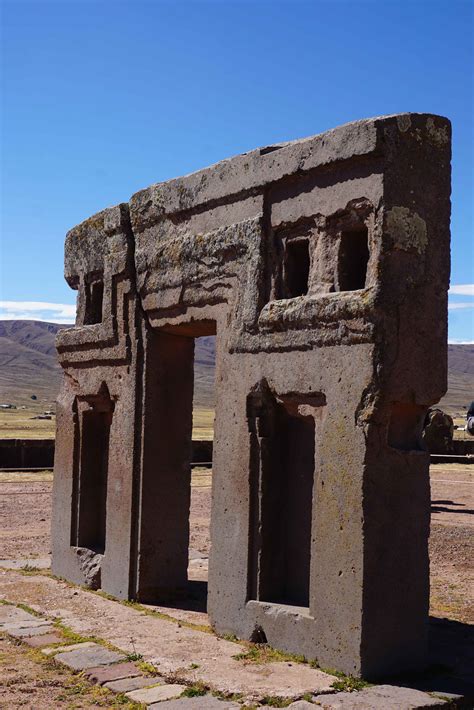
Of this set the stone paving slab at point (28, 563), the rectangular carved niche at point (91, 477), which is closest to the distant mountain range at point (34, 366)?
the stone paving slab at point (28, 563)

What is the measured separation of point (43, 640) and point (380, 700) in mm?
2793

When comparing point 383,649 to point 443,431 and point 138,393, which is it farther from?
point 443,431

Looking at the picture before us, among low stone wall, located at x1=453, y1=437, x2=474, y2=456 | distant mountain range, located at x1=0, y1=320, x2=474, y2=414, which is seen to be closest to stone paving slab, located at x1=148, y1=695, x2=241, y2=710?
low stone wall, located at x1=453, y1=437, x2=474, y2=456

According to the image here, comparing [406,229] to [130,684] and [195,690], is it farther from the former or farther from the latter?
[130,684]

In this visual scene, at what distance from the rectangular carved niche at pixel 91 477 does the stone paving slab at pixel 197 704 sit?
13.5 ft

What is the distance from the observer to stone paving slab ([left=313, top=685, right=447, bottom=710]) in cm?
528

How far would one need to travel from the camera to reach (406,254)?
6.05 meters

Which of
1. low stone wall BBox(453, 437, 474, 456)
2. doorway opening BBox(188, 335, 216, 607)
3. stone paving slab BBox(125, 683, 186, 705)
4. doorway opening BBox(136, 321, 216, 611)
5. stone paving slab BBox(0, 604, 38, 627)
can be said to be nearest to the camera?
stone paving slab BBox(125, 683, 186, 705)

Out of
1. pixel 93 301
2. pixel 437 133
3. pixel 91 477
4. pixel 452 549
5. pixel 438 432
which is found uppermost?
pixel 437 133

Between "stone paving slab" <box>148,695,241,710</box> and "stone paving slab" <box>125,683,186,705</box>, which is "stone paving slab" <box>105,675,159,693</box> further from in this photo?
"stone paving slab" <box>148,695,241,710</box>

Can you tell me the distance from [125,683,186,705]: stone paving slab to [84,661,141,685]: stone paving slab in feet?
1.07

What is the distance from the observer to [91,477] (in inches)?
378

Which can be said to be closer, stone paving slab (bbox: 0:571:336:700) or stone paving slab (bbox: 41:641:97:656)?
stone paving slab (bbox: 0:571:336:700)

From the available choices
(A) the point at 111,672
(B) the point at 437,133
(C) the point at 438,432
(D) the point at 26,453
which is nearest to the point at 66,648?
(A) the point at 111,672
